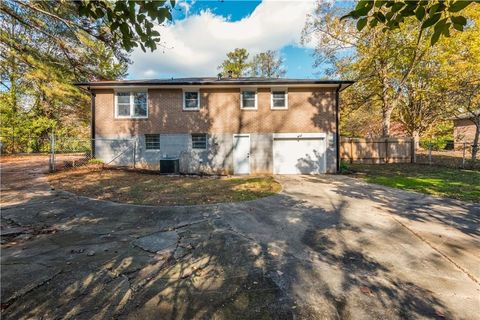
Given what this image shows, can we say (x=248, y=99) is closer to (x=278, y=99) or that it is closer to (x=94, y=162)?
(x=278, y=99)

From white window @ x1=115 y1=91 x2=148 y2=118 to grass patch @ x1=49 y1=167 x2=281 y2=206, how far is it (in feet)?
14.4

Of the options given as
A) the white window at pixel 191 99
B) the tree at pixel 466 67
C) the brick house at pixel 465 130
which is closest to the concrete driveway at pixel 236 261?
the white window at pixel 191 99

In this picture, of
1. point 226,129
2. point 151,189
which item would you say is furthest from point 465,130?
point 151,189

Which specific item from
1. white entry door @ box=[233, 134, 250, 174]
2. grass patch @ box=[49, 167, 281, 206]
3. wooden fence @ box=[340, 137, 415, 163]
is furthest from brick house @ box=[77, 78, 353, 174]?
wooden fence @ box=[340, 137, 415, 163]

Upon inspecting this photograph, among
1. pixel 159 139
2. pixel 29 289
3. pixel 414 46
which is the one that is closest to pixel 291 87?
pixel 159 139

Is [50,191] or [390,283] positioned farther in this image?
[50,191]

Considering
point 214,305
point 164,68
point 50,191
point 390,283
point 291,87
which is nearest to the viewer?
point 214,305

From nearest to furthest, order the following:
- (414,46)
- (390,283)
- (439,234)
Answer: (390,283) < (439,234) < (414,46)

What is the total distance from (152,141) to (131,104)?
8.48 feet

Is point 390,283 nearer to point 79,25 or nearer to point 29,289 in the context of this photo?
point 29,289

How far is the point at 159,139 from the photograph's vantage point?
47.9ft

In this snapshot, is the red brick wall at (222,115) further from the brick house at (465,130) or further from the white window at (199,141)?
the brick house at (465,130)

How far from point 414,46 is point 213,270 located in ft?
67.1

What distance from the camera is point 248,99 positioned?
14719 mm
